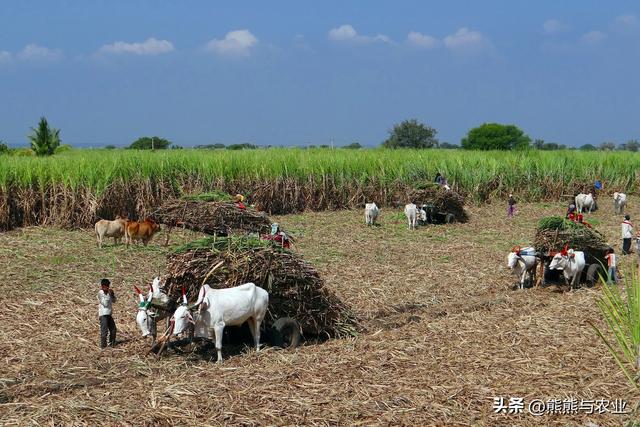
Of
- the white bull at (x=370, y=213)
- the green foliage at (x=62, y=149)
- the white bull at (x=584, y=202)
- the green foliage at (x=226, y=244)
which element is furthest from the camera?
the green foliage at (x=62, y=149)

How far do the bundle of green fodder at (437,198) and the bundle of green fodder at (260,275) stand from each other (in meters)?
14.3

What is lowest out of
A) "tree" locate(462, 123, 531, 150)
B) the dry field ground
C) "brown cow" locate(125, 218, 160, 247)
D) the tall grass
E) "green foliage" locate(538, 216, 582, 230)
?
the dry field ground

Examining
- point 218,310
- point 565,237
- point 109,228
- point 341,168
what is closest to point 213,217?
point 109,228

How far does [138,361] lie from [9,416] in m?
2.12

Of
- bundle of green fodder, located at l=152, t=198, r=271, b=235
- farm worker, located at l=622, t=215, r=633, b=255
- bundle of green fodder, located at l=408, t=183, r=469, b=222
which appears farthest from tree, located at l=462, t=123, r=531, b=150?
bundle of green fodder, located at l=152, t=198, r=271, b=235

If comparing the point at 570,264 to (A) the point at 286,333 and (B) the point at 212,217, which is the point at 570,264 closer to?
(A) the point at 286,333

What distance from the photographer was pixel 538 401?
25.2 feet

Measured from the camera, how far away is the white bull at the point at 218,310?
29.7ft

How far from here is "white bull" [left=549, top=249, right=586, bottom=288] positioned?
43.9 ft

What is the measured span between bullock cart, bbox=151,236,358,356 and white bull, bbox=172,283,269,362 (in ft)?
1.41

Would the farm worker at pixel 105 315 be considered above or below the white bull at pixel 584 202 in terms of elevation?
below

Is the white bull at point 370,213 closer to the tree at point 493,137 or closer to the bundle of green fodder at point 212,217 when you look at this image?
the bundle of green fodder at point 212,217

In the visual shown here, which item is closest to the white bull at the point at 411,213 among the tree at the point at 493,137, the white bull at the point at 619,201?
the white bull at the point at 619,201

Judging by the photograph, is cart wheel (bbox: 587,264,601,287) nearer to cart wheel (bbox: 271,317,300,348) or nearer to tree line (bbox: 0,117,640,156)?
cart wheel (bbox: 271,317,300,348)
